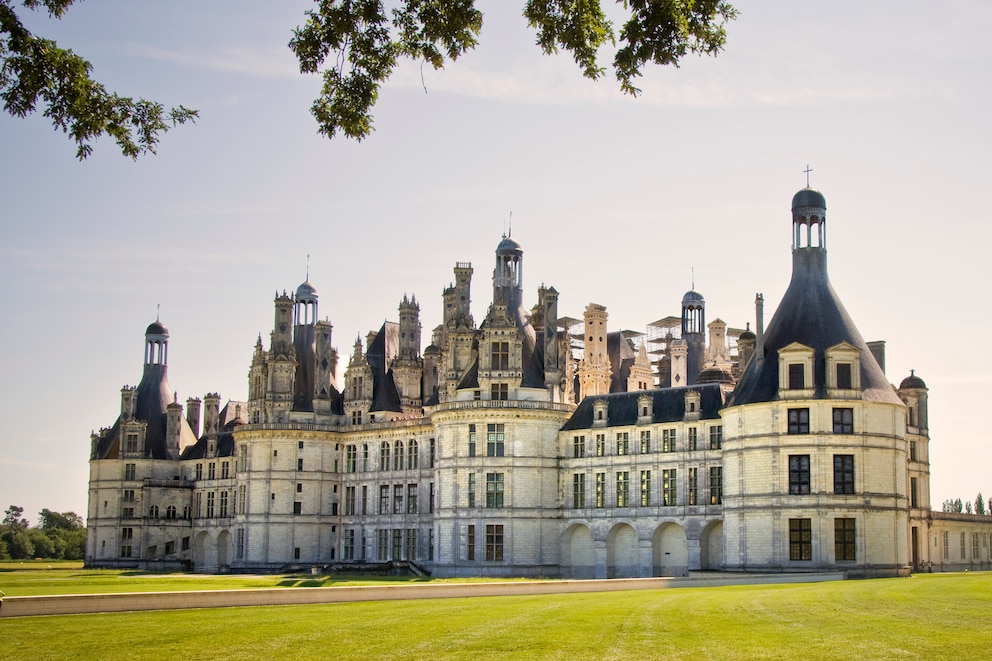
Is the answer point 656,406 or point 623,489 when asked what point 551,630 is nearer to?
point 656,406

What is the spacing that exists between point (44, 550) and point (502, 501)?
269ft

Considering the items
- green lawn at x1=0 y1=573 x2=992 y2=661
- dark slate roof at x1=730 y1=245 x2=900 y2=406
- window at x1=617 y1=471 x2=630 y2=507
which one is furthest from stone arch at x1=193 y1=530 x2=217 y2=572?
green lawn at x1=0 y1=573 x2=992 y2=661

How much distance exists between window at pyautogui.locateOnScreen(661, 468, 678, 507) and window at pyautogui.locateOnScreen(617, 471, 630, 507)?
2465 mm

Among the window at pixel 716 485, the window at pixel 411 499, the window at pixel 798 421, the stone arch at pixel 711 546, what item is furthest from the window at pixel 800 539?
the window at pixel 411 499

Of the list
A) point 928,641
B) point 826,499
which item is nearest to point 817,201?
point 826,499

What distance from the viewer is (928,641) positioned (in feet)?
82.6

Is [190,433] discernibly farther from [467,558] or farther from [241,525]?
[467,558]

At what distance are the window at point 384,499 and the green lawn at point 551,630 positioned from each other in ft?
163

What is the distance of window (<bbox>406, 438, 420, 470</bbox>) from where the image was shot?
86325 mm

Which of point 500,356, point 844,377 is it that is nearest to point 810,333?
point 844,377

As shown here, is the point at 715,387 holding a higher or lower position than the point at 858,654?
higher

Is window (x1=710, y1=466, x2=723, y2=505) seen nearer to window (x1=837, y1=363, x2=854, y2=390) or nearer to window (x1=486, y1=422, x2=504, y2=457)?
window (x1=837, y1=363, x2=854, y2=390)

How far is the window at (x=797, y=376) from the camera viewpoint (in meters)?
62.3

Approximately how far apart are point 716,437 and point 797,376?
7745 mm
